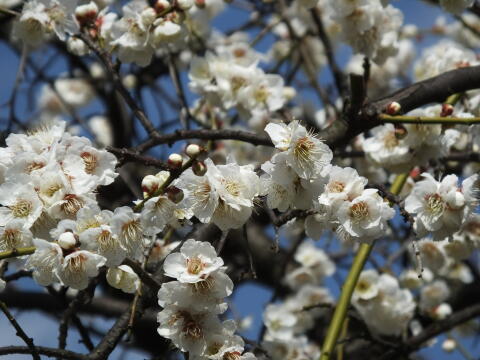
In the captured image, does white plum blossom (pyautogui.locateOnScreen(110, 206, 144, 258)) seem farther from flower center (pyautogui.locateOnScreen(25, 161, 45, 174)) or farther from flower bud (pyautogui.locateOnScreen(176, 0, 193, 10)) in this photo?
flower bud (pyautogui.locateOnScreen(176, 0, 193, 10))

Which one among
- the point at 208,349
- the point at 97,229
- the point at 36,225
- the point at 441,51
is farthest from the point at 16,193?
the point at 441,51

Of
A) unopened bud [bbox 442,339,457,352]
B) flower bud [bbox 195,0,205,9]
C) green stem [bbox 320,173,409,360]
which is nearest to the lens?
green stem [bbox 320,173,409,360]

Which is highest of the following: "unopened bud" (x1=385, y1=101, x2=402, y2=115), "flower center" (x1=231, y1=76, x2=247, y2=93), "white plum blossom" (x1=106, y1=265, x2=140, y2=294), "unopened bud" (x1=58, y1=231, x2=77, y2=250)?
"unopened bud" (x1=58, y1=231, x2=77, y2=250)

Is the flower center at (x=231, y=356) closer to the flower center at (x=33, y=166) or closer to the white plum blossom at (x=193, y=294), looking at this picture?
the white plum blossom at (x=193, y=294)

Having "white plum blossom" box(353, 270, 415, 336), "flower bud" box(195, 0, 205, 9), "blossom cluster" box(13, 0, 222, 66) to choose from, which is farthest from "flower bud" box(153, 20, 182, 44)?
"white plum blossom" box(353, 270, 415, 336)

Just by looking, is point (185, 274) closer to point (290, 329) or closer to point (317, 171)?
point (317, 171)

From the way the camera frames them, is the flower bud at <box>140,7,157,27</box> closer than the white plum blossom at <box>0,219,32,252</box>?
No

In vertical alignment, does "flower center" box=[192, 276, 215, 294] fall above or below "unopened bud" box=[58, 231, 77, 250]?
below
